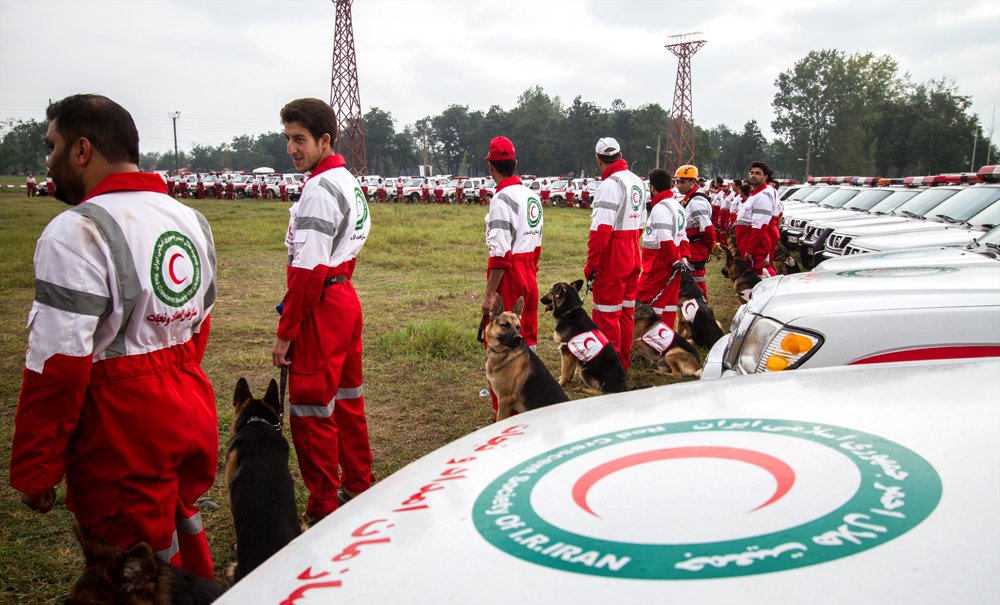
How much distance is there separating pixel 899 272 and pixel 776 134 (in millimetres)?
97284

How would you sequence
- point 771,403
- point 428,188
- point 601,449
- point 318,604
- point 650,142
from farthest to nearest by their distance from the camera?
point 650,142 < point 428,188 < point 771,403 < point 601,449 < point 318,604

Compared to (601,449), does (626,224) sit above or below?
above

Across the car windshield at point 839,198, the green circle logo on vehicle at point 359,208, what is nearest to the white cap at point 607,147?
the green circle logo on vehicle at point 359,208

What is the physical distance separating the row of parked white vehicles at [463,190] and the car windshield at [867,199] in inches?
806

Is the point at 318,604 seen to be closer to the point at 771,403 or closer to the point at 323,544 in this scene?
the point at 323,544

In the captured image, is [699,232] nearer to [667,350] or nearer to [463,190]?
[667,350]

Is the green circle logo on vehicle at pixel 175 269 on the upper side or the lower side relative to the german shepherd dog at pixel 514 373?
upper

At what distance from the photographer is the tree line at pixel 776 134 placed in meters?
68.1

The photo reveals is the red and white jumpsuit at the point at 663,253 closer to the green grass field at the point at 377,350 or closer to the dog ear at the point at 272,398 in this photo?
the green grass field at the point at 377,350

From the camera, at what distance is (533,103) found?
117750 mm

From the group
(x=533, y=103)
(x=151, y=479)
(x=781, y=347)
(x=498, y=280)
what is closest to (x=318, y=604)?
(x=151, y=479)

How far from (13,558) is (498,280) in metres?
3.30

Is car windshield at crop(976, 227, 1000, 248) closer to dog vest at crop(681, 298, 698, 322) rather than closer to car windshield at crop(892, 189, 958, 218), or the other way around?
dog vest at crop(681, 298, 698, 322)

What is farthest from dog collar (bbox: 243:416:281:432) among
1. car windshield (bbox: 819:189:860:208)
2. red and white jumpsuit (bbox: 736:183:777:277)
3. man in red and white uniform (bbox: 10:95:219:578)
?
car windshield (bbox: 819:189:860:208)
